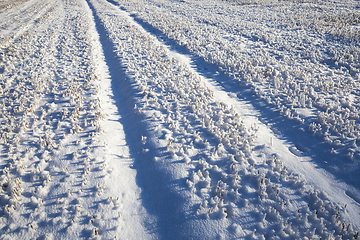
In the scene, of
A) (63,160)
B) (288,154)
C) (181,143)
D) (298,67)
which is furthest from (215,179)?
(298,67)

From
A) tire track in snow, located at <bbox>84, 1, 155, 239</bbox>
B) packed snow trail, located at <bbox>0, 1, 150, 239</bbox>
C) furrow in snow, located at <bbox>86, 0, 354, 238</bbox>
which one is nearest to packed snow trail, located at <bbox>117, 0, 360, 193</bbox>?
furrow in snow, located at <bbox>86, 0, 354, 238</bbox>

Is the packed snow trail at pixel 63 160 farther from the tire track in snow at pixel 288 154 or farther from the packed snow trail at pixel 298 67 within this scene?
the packed snow trail at pixel 298 67

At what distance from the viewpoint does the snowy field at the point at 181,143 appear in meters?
4.30

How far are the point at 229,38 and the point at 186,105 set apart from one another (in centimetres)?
1064

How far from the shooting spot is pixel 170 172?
5.39 m

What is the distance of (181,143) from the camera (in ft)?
20.7

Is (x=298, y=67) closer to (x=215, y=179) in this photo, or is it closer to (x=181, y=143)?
(x=181, y=143)

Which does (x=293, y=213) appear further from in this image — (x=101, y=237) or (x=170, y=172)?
(x=101, y=237)

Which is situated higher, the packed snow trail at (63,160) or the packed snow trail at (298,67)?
the packed snow trail at (298,67)

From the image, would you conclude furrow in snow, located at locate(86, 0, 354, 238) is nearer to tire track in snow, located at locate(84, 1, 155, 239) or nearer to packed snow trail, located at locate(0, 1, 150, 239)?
tire track in snow, located at locate(84, 1, 155, 239)

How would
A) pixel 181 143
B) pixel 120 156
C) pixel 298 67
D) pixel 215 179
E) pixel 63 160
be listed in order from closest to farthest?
pixel 215 179 → pixel 63 160 → pixel 120 156 → pixel 181 143 → pixel 298 67

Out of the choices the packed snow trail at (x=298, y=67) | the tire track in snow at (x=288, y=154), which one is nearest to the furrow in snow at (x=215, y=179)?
the tire track in snow at (x=288, y=154)

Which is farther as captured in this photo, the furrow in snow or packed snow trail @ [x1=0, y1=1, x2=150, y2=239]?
packed snow trail @ [x1=0, y1=1, x2=150, y2=239]

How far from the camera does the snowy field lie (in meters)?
4.30
